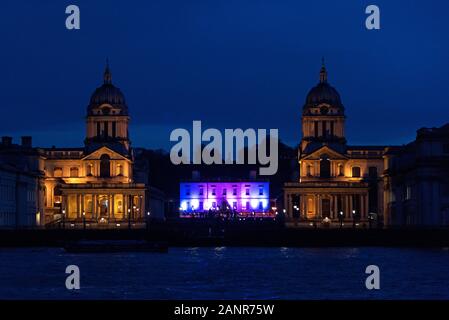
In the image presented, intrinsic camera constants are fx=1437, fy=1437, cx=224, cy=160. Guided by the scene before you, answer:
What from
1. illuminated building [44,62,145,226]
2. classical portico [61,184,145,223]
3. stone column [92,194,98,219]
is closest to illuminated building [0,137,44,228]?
classical portico [61,184,145,223]

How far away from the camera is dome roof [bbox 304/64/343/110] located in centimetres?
18538

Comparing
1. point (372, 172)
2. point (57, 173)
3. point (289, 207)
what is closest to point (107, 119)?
point (57, 173)

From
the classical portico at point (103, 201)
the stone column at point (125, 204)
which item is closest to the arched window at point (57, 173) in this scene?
the classical portico at point (103, 201)

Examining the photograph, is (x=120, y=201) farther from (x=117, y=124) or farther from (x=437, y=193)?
(x=437, y=193)

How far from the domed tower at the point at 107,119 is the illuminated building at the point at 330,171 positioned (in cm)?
2328

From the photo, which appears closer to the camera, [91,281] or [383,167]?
[91,281]

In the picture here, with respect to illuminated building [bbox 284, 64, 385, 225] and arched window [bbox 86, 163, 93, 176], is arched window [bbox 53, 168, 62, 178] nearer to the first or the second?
arched window [bbox 86, 163, 93, 176]

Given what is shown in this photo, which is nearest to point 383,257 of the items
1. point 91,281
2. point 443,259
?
point 443,259

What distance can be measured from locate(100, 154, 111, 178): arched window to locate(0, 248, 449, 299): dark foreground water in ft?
261

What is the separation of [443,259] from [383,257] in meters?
6.22

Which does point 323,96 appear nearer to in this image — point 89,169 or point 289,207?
point 289,207

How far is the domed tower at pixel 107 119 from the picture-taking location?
18500cm
